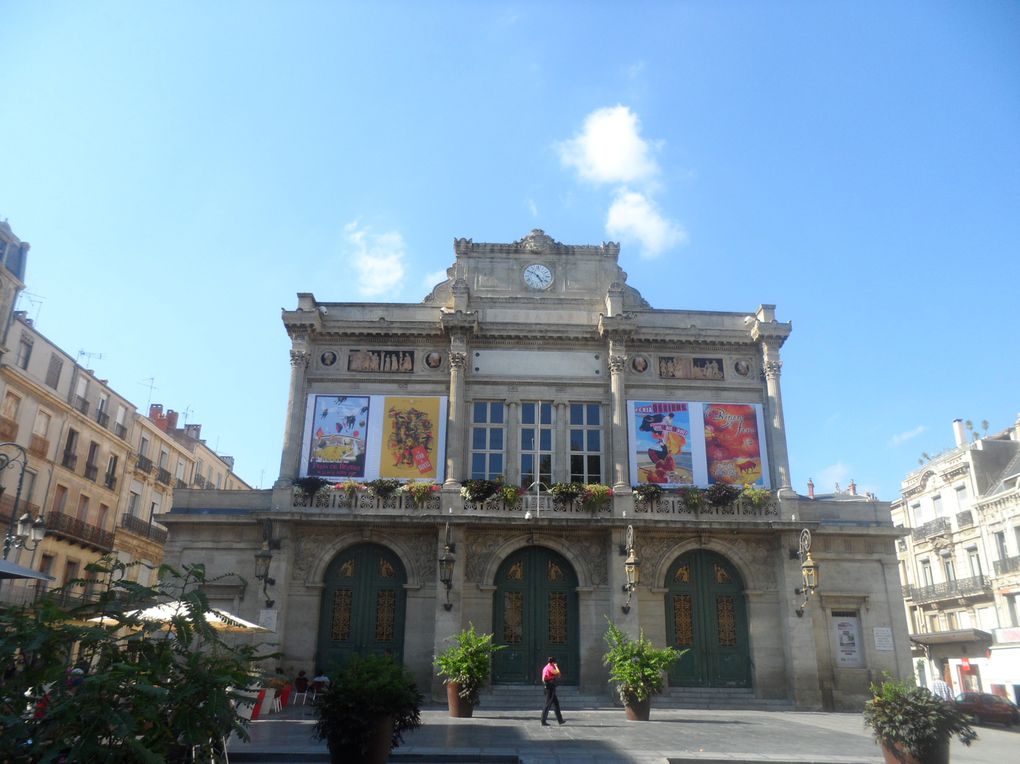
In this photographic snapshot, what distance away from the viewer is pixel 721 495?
24250 mm

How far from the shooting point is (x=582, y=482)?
2580 cm

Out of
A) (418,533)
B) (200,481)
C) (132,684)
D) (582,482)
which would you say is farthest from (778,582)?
(200,481)

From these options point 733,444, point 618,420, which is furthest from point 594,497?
point 733,444

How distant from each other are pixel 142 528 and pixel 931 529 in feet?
139

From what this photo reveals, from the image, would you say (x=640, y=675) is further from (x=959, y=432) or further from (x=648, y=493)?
(x=959, y=432)

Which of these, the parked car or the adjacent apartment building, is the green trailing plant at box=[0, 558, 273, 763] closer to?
the adjacent apartment building

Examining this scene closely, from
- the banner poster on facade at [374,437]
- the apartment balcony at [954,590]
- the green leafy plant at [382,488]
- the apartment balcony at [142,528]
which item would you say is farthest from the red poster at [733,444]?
the apartment balcony at [142,528]

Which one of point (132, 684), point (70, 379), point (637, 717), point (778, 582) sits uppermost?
point (70, 379)

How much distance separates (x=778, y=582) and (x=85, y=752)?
2325 centimetres

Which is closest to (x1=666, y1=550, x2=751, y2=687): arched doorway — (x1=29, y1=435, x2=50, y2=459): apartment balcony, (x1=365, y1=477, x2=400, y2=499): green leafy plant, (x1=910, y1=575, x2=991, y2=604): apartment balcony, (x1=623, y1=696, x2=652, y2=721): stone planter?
(x1=623, y1=696, x2=652, y2=721): stone planter

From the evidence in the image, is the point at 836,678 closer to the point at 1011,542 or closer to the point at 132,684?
→ the point at 1011,542

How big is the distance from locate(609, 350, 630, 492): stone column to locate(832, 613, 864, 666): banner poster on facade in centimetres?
815

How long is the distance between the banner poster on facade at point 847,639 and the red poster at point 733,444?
5027 mm

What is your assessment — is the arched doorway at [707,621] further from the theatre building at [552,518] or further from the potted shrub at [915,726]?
the potted shrub at [915,726]
